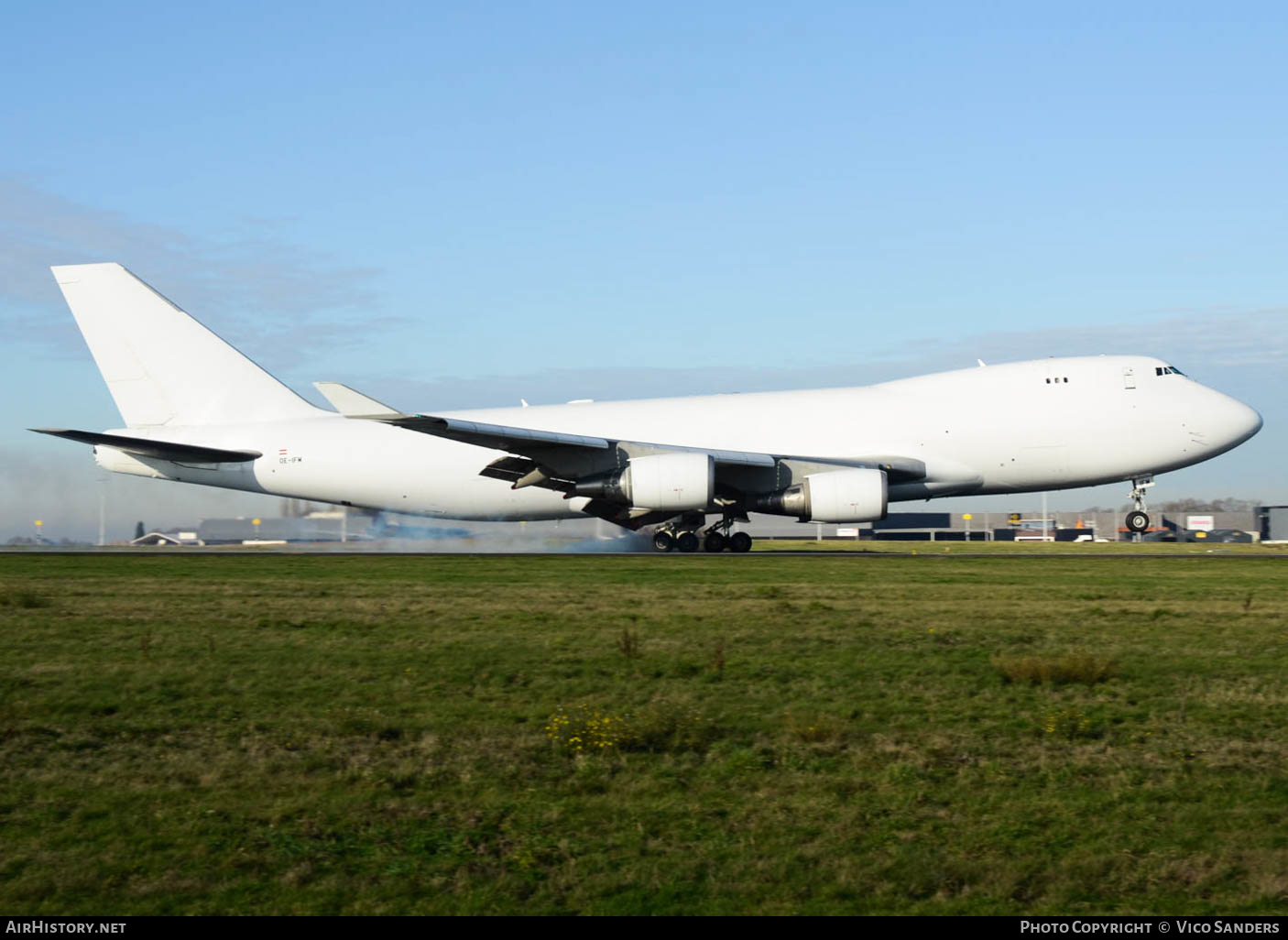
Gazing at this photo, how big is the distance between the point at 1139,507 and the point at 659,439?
558 inches

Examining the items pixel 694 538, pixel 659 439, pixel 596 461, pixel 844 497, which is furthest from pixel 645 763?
pixel 694 538

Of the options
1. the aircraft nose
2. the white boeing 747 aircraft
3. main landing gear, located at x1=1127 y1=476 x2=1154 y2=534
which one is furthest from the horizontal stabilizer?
the aircraft nose

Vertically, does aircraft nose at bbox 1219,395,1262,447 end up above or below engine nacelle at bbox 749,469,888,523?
above

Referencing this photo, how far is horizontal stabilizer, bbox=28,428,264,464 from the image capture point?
3444 centimetres

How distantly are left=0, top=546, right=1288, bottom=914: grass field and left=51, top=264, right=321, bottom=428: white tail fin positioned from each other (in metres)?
20.2

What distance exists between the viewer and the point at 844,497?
1278 inches

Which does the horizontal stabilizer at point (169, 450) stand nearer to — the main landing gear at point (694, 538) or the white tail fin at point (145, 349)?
the white tail fin at point (145, 349)

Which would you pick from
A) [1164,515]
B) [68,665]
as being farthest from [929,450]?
[1164,515]

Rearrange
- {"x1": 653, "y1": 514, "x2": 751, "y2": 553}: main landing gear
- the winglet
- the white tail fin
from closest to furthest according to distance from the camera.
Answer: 1. the winglet
2. the white tail fin
3. {"x1": 653, "y1": 514, "x2": 751, "y2": 553}: main landing gear

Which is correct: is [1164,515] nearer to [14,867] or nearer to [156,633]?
[156,633]

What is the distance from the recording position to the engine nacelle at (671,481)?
32750 millimetres

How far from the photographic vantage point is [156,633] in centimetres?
1572

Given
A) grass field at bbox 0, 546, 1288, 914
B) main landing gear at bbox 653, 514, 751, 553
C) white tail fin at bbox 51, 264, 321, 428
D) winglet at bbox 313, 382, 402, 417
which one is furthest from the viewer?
main landing gear at bbox 653, 514, 751, 553

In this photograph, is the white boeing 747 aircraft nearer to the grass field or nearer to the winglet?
the winglet
